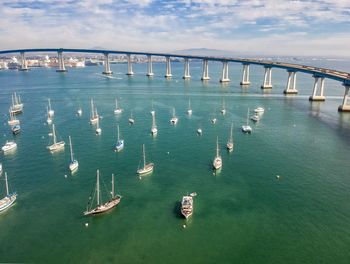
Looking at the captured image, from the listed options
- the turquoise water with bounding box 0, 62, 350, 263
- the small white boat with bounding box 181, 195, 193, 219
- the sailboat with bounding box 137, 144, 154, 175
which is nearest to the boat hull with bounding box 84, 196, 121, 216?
the turquoise water with bounding box 0, 62, 350, 263

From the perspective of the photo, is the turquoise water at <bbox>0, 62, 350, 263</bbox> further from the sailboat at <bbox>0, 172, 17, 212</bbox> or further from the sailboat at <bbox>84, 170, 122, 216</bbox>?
the sailboat at <bbox>84, 170, 122, 216</bbox>

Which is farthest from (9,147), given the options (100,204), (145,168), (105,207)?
(105,207)

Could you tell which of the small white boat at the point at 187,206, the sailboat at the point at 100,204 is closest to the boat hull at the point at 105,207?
the sailboat at the point at 100,204

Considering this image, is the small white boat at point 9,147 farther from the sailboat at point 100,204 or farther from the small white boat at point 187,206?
the small white boat at point 187,206

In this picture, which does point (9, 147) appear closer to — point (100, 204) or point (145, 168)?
point (145, 168)

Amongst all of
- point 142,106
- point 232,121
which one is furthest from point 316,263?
point 142,106

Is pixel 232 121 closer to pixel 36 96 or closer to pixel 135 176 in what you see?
pixel 135 176
